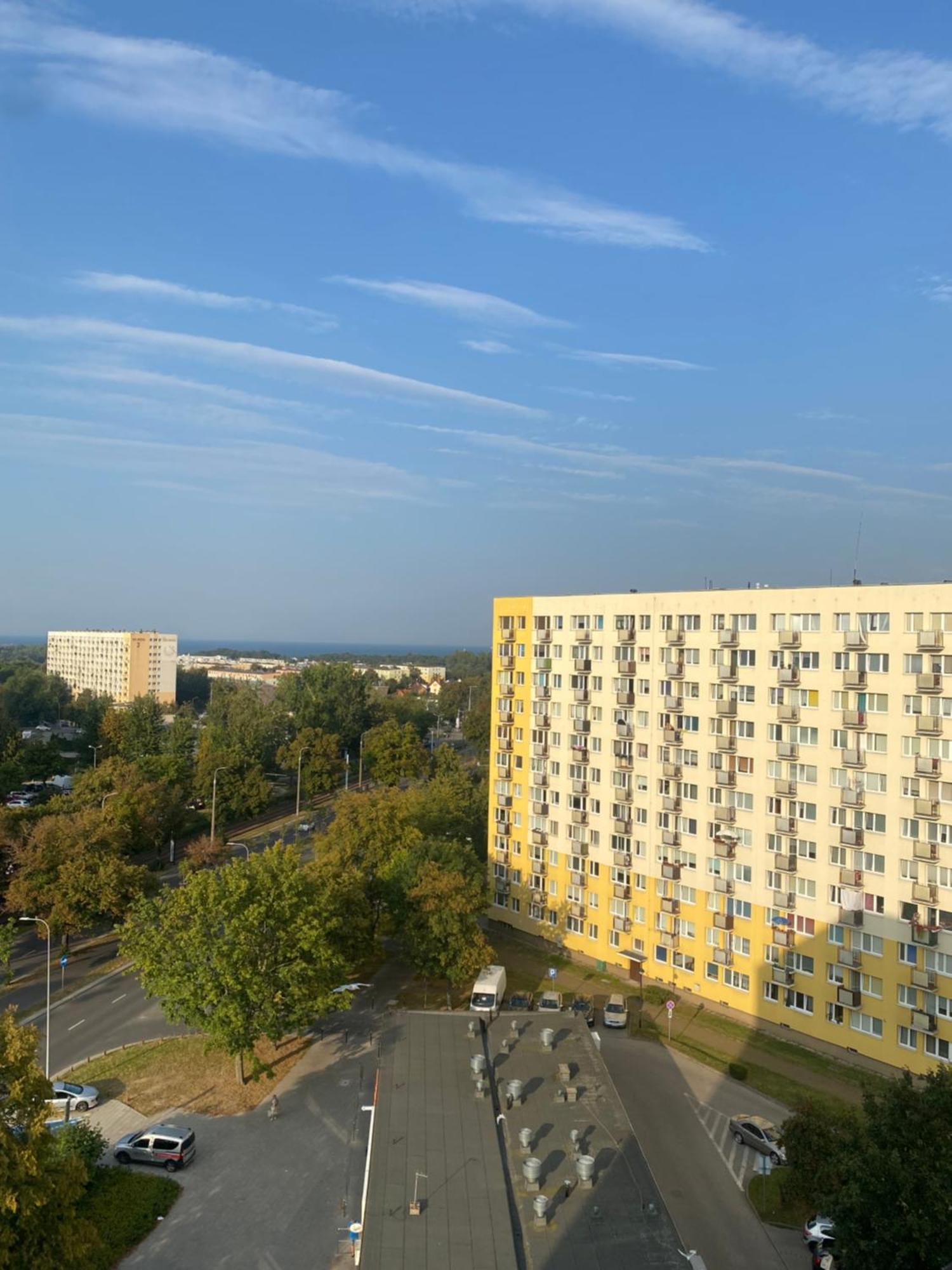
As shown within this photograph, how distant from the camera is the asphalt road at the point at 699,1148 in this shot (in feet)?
88.9

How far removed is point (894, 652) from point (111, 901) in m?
40.8

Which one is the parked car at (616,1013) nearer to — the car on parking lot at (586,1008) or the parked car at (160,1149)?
the car on parking lot at (586,1008)

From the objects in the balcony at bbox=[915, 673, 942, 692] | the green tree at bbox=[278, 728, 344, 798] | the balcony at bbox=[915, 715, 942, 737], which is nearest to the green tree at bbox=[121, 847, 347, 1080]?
the balcony at bbox=[915, 715, 942, 737]

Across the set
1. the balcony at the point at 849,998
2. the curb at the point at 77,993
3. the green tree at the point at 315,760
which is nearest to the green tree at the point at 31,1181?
the curb at the point at 77,993

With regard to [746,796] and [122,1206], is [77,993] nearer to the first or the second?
[122,1206]

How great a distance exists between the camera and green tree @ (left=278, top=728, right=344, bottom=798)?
305ft

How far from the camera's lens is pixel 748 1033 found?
42.7m

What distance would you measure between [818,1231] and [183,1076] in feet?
79.5

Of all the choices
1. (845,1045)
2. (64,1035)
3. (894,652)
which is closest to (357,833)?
(64,1035)

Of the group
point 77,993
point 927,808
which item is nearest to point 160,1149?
point 77,993

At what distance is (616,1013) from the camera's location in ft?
141

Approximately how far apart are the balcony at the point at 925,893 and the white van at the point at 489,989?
18949mm

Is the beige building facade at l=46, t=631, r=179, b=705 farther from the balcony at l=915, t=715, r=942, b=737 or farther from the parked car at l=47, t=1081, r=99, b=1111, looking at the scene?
the balcony at l=915, t=715, r=942, b=737

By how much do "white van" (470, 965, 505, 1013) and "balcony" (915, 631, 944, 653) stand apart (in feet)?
80.8
